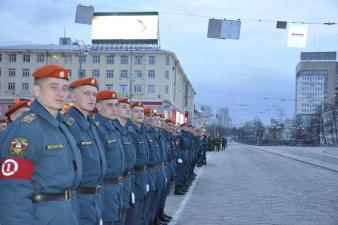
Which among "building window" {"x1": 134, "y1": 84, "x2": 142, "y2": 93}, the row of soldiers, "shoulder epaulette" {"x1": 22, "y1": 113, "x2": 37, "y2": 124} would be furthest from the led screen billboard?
"shoulder epaulette" {"x1": 22, "y1": 113, "x2": 37, "y2": 124}

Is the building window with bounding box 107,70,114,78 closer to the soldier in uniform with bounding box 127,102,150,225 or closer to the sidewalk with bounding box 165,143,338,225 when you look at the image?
the sidewalk with bounding box 165,143,338,225

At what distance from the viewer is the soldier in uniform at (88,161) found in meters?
5.02

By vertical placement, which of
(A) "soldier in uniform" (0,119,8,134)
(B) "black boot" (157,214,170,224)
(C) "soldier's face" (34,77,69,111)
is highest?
(C) "soldier's face" (34,77,69,111)

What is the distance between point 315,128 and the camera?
389 ft

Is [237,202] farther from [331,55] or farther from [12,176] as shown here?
[331,55]

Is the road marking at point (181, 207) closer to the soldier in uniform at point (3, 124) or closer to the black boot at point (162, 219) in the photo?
the black boot at point (162, 219)

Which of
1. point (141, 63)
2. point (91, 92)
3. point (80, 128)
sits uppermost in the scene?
point (141, 63)

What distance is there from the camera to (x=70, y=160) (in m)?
4.29

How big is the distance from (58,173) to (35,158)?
231 millimetres

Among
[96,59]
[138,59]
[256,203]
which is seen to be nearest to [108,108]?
[256,203]

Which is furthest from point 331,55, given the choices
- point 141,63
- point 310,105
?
point 141,63

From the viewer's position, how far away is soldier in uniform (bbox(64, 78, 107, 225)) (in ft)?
16.5

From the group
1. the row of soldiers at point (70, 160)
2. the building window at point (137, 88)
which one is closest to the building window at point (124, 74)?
the building window at point (137, 88)

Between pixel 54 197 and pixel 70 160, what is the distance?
0.34 m
